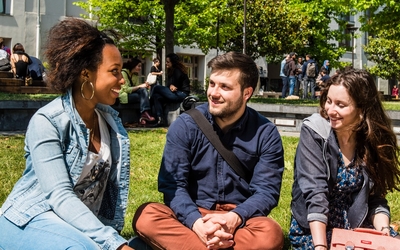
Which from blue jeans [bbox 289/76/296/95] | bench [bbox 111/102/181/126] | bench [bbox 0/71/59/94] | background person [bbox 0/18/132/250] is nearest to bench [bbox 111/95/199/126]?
bench [bbox 111/102/181/126]

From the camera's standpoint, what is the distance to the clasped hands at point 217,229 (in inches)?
137

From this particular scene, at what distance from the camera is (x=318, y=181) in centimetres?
368

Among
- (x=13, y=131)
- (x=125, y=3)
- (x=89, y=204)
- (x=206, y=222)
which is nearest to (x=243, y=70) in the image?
(x=206, y=222)

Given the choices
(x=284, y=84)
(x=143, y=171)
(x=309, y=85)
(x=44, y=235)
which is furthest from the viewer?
(x=309, y=85)

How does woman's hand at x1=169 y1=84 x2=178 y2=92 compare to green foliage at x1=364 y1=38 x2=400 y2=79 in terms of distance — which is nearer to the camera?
woman's hand at x1=169 y1=84 x2=178 y2=92

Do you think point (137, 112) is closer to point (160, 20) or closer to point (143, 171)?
point (143, 171)

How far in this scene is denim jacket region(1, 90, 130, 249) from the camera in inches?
117

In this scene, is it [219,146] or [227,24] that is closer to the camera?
[219,146]

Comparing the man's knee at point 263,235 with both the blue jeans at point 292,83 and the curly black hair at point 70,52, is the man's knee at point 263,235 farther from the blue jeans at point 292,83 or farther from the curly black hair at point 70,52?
the blue jeans at point 292,83

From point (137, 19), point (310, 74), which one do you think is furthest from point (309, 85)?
point (137, 19)

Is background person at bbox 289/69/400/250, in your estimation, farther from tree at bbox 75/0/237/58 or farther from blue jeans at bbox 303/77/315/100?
blue jeans at bbox 303/77/315/100

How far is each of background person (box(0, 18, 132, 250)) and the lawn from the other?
126 centimetres

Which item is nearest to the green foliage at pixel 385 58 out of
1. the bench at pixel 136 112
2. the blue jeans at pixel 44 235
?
the bench at pixel 136 112

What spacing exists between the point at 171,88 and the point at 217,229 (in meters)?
9.26
